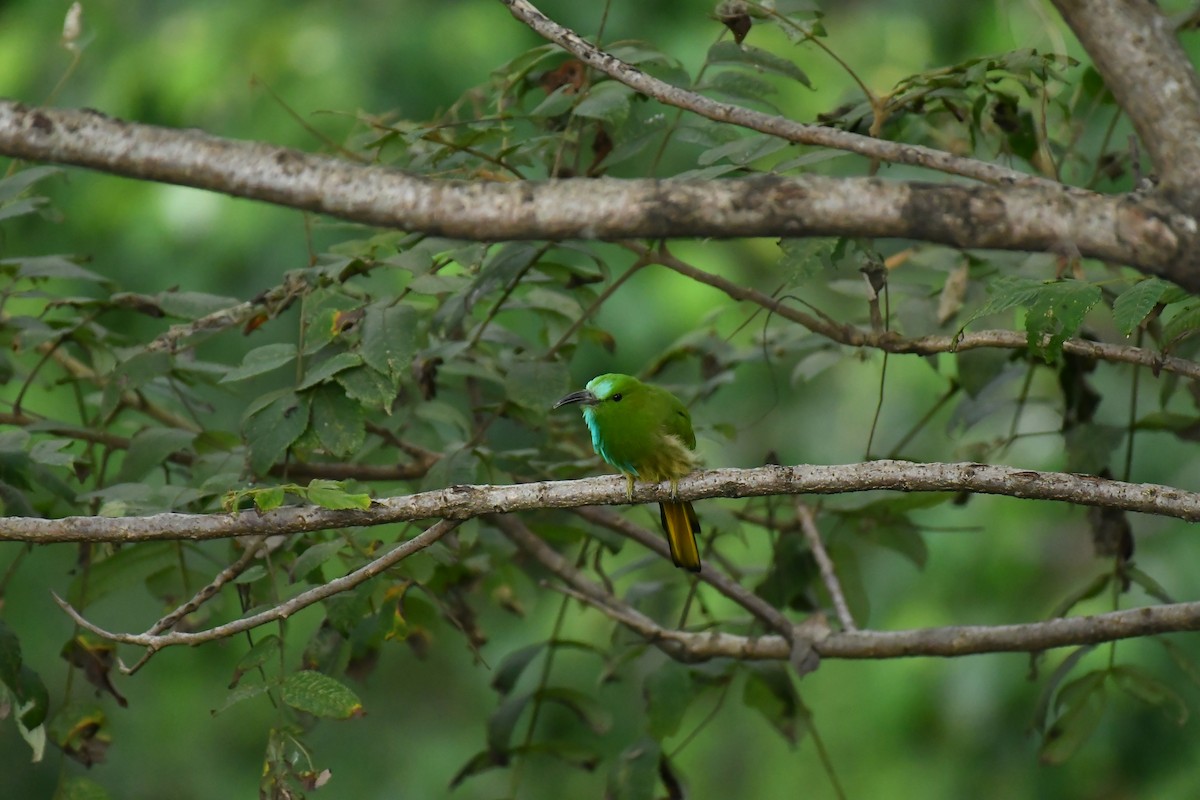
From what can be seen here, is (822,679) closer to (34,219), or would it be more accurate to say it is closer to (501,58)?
(501,58)

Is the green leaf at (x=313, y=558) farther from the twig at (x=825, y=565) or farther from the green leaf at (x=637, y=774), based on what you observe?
the twig at (x=825, y=565)

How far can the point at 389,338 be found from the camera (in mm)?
2340

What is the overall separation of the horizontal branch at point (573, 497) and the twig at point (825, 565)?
0.91m

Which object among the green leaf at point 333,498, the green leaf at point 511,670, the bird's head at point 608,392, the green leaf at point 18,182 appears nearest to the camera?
the green leaf at point 333,498

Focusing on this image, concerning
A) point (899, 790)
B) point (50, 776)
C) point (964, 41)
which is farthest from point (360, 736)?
point (964, 41)

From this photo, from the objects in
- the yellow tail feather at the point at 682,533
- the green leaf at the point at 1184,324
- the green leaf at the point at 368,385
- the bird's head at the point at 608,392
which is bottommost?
the yellow tail feather at the point at 682,533

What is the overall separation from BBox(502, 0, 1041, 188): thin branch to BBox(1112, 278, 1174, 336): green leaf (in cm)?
25

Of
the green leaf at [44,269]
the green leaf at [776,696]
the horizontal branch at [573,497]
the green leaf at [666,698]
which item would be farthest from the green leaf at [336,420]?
the green leaf at [776,696]

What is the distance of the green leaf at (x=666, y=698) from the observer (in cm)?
288

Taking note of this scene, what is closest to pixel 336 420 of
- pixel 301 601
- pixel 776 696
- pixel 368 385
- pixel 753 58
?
pixel 368 385

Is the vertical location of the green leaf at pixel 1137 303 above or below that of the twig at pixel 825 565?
above

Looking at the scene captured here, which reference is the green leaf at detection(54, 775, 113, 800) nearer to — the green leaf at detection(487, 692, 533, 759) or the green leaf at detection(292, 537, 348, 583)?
the green leaf at detection(292, 537, 348, 583)

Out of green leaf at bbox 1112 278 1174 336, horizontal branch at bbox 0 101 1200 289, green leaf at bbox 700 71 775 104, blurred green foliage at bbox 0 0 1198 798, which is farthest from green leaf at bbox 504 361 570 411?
horizontal branch at bbox 0 101 1200 289

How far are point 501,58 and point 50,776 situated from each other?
380cm
